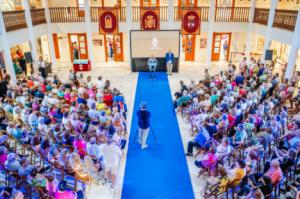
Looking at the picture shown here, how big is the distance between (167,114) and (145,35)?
26.5 feet

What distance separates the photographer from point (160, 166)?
821 centimetres

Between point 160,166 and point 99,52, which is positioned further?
point 99,52

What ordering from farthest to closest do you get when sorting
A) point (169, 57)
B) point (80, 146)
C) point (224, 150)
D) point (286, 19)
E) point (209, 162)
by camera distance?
point (169, 57)
point (286, 19)
point (80, 146)
point (209, 162)
point (224, 150)

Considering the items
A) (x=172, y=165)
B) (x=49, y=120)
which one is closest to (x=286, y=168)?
(x=172, y=165)

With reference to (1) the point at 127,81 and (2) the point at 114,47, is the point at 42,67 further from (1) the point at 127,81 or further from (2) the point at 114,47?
(2) the point at 114,47

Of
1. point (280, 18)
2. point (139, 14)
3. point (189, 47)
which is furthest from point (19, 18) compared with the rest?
point (280, 18)

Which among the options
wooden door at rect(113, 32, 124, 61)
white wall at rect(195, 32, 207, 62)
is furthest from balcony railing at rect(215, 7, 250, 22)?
wooden door at rect(113, 32, 124, 61)

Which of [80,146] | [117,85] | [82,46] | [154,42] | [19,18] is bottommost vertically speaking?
[117,85]

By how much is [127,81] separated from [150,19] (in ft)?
15.1

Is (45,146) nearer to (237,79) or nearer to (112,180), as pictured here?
(112,180)

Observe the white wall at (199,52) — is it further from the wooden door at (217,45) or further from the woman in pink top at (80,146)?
the woman in pink top at (80,146)

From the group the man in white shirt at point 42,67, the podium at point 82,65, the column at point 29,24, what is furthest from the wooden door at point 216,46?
the column at point 29,24

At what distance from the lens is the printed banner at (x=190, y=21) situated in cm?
1723

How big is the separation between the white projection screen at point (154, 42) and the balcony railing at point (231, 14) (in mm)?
3438
